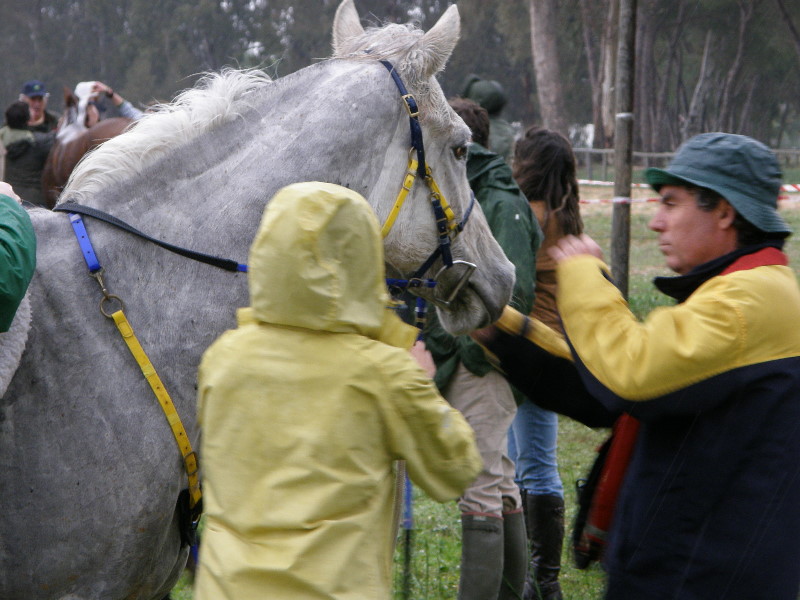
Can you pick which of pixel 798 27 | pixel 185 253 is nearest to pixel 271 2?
pixel 798 27

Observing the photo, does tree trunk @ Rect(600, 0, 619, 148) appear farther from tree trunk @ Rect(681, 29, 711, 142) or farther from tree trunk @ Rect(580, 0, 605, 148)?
tree trunk @ Rect(681, 29, 711, 142)

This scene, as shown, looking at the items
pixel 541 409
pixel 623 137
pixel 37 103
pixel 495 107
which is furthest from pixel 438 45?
pixel 37 103

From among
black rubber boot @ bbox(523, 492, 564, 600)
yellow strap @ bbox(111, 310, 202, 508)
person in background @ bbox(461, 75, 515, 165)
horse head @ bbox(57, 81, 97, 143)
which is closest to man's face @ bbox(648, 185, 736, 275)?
yellow strap @ bbox(111, 310, 202, 508)

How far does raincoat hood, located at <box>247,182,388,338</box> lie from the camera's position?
7.22ft

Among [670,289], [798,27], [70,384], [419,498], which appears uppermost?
[670,289]

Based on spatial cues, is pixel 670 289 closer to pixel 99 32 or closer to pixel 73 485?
pixel 73 485

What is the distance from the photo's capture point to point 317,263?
2205mm

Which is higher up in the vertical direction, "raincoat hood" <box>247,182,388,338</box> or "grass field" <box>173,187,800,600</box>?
"raincoat hood" <box>247,182,388,338</box>

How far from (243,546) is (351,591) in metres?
0.26

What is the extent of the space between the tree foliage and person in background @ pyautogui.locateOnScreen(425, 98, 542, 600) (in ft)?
117

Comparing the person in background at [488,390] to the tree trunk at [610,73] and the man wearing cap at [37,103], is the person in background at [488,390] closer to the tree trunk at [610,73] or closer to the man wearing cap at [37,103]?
the man wearing cap at [37,103]

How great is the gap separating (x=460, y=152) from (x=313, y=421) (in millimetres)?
1482

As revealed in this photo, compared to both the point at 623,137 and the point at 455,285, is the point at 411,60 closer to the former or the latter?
the point at 455,285

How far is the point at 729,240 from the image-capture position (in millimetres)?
2375
